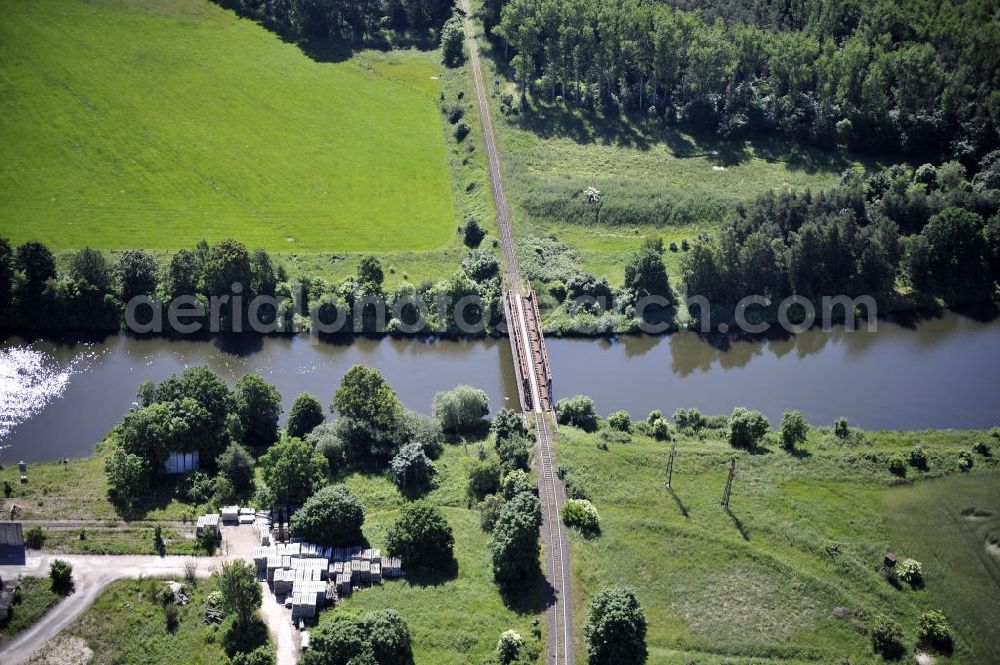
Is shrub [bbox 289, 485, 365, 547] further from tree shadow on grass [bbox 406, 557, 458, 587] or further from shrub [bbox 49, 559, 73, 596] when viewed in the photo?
shrub [bbox 49, 559, 73, 596]

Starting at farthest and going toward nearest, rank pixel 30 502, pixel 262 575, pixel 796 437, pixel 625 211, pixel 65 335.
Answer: pixel 625 211 → pixel 65 335 → pixel 796 437 → pixel 30 502 → pixel 262 575

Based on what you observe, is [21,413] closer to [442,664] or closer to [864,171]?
[442,664]

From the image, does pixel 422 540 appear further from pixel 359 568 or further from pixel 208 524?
pixel 208 524

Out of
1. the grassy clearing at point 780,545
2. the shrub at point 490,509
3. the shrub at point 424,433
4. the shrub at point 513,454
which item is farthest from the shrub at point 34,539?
the grassy clearing at point 780,545

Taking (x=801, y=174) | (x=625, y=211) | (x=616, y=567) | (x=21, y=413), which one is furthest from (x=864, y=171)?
(x=21, y=413)

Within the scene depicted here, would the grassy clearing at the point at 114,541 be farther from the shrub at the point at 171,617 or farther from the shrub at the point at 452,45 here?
the shrub at the point at 452,45

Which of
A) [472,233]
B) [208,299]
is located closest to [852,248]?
[472,233]

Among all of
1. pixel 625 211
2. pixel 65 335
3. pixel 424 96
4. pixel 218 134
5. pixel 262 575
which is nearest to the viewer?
pixel 262 575

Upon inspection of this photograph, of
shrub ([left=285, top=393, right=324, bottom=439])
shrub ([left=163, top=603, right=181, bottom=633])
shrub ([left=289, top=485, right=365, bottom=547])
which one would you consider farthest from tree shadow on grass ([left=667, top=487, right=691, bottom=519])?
shrub ([left=163, top=603, right=181, bottom=633])
